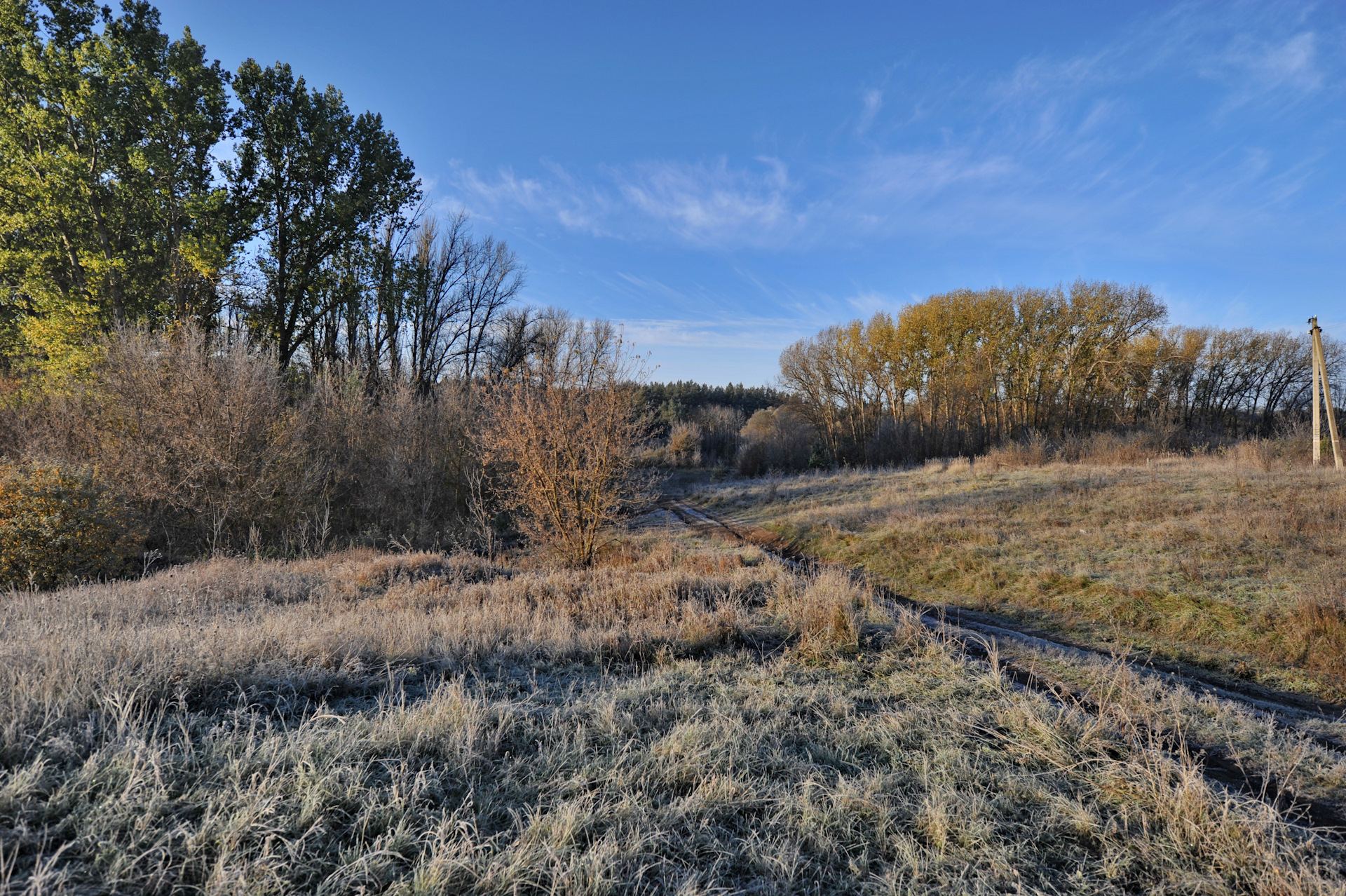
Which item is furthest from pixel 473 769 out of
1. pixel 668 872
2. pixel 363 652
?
pixel 363 652

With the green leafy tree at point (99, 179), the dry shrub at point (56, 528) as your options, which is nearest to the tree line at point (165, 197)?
the green leafy tree at point (99, 179)

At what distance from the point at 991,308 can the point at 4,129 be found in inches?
1745

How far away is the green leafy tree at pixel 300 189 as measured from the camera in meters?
20.0

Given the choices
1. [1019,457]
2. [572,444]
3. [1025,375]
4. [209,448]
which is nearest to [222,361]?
[209,448]

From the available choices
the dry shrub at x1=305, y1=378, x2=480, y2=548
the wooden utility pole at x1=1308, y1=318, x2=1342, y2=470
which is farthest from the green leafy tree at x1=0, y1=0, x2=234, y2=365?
the wooden utility pole at x1=1308, y1=318, x2=1342, y2=470

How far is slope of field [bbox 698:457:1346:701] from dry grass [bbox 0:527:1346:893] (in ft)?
7.71

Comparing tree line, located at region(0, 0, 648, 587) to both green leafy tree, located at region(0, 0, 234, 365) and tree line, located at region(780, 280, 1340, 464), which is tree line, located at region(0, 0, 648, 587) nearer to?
green leafy tree, located at region(0, 0, 234, 365)

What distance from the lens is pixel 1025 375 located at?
110 ft

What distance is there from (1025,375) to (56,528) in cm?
4126

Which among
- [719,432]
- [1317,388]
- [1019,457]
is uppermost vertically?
[1317,388]

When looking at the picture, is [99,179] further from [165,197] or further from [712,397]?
[712,397]

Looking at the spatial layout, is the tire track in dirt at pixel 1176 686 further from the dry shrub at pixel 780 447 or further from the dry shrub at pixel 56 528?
the dry shrub at pixel 780 447

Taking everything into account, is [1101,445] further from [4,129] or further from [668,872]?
[4,129]

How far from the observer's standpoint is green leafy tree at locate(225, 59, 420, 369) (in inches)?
786
